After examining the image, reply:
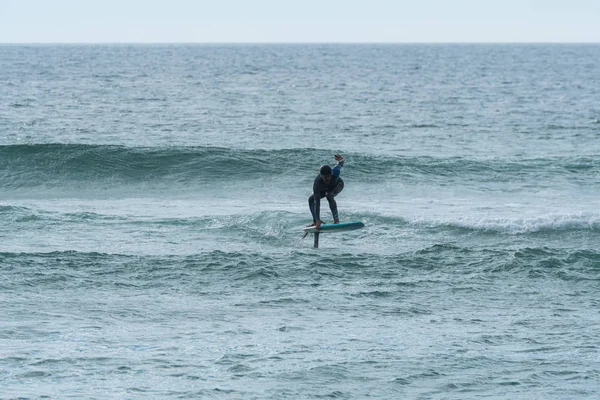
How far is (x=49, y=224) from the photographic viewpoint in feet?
75.6

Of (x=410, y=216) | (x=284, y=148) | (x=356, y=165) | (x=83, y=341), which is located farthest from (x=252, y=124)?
(x=83, y=341)

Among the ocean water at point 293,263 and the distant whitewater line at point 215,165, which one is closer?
the ocean water at point 293,263

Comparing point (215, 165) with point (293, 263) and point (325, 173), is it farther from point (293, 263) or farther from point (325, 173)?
point (325, 173)

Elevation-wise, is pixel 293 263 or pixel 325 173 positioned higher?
pixel 325 173

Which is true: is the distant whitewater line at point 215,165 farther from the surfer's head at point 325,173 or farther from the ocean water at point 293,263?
the surfer's head at point 325,173

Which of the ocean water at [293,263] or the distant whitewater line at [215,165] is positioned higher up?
the distant whitewater line at [215,165]

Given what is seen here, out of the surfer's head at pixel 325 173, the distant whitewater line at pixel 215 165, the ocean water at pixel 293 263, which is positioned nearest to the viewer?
the ocean water at pixel 293 263

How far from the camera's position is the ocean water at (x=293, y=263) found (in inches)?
489

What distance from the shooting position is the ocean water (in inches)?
489

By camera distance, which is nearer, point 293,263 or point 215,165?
point 293,263

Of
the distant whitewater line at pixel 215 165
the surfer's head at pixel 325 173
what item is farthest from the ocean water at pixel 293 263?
the surfer's head at pixel 325 173

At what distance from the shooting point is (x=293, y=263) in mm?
18812

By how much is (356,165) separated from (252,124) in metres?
14.8

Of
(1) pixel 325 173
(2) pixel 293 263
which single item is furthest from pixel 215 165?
(1) pixel 325 173
